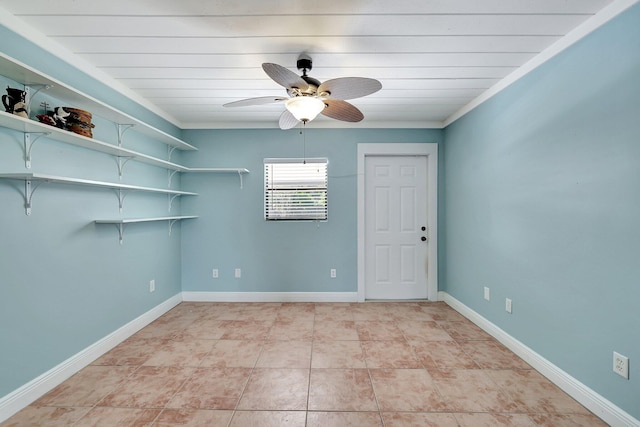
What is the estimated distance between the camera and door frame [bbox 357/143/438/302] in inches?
139

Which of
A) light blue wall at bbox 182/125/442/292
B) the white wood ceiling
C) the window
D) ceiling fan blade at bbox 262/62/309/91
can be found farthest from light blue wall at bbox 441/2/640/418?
the window

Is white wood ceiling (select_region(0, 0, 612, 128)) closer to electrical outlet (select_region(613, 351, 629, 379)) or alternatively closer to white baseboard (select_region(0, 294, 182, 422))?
electrical outlet (select_region(613, 351, 629, 379))

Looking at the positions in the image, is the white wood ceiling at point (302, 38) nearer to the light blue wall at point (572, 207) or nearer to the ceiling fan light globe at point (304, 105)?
the light blue wall at point (572, 207)

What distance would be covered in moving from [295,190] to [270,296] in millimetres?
1478

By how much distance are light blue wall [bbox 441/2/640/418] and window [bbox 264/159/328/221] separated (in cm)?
190

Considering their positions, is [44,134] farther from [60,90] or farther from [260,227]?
[260,227]

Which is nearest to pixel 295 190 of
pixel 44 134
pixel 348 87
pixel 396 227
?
pixel 396 227

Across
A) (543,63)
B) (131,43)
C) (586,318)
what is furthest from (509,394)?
(131,43)

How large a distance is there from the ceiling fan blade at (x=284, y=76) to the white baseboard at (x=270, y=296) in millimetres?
2644

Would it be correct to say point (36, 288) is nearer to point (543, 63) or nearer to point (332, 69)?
point (332, 69)

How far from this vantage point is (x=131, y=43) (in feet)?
6.02

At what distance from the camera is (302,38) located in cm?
176

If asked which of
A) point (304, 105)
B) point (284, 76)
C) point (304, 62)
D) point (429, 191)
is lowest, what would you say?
point (429, 191)

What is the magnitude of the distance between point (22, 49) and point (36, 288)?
153cm
